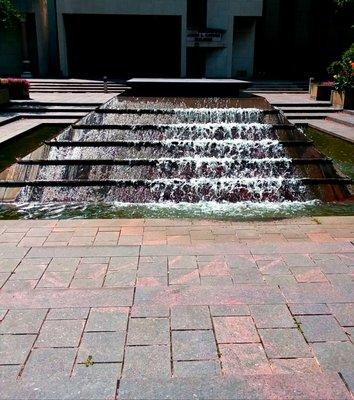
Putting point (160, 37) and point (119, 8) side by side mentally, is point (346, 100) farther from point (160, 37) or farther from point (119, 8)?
point (160, 37)

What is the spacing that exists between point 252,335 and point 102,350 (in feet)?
3.90

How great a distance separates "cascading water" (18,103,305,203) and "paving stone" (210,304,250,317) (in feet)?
14.8

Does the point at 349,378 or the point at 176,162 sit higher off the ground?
the point at 176,162

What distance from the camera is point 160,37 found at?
32938 millimetres

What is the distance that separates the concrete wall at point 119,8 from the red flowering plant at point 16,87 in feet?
33.6

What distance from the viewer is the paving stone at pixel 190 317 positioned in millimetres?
3631

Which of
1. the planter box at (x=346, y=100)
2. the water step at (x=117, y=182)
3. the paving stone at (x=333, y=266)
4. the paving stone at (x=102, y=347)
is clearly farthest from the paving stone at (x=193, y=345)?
the planter box at (x=346, y=100)

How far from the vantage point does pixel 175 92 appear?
1276 centimetres

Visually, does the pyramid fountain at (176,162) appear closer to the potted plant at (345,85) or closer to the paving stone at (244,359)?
the paving stone at (244,359)

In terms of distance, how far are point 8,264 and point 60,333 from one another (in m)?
1.60

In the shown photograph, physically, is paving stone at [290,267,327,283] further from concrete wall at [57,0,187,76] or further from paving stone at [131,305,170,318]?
concrete wall at [57,0,187,76]

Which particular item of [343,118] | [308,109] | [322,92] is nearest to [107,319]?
[343,118]

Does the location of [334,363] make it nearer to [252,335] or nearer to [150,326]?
[252,335]

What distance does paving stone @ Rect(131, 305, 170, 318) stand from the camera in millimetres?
3783
